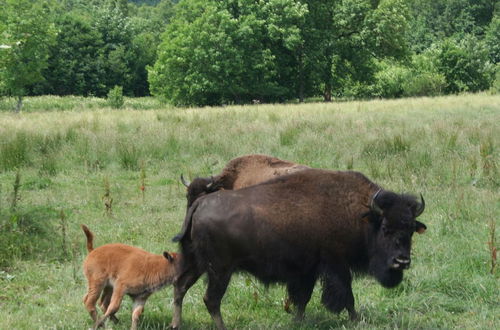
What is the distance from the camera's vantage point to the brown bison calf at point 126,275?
5.47 m

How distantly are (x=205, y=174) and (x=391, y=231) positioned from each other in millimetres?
7679

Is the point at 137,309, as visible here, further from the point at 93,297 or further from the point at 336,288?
the point at 336,288

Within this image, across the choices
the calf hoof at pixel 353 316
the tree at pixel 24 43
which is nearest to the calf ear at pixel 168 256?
the calf hoof at pixel 353 316

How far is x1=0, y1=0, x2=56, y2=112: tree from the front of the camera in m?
29.2

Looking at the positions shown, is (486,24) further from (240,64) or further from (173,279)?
(173,279)

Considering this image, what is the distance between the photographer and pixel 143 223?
9445 mm

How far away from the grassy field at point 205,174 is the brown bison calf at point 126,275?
345 millimetres

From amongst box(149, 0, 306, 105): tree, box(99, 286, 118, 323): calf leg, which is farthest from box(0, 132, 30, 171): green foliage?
box(149, 0, 306, 105): tree

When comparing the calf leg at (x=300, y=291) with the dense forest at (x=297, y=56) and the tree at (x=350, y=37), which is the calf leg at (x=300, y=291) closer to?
the dense forest at (x=297, y=56)

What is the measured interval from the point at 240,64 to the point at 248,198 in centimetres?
3956

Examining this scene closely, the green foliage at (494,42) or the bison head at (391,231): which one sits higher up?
the bison head at (391,231)

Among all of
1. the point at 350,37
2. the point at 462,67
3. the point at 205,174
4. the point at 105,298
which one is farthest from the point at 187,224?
the point at 462,67

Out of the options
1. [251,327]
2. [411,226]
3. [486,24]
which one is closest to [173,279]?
[251,327]

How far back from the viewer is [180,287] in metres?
5.70
